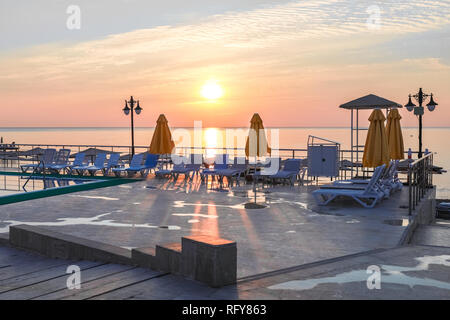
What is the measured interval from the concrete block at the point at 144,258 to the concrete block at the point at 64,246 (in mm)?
121

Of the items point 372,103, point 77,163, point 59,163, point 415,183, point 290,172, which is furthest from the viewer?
point 59,163

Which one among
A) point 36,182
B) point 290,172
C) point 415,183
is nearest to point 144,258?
point 415,183

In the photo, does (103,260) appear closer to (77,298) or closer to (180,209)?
(77,298)

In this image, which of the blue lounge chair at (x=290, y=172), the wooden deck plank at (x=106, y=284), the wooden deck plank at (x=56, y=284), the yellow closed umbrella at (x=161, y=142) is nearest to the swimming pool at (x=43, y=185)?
the yellow closed umbrella at (x=161, y=142)

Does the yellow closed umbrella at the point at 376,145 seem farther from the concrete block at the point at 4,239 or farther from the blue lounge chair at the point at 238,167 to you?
the concrete block at the point at 4,239

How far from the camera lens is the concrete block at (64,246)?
4906 mm

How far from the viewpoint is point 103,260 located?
496cm

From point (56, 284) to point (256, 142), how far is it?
728cm

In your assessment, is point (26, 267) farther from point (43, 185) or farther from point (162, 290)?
point (43, 185)

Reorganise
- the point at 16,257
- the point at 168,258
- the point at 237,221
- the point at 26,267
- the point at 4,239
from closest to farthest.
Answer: the point at 168,258
the point at 26,267
the point at 16,257
the point at 4,239
the point at 237,221

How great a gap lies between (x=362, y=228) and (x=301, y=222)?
99 centimetres

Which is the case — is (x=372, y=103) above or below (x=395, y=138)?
above

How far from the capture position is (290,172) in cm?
1222

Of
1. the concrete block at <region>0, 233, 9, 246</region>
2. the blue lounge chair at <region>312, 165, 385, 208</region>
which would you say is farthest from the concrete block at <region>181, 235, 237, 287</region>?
the blue lounge chair at <region>312, 165, 385, 208</region>
